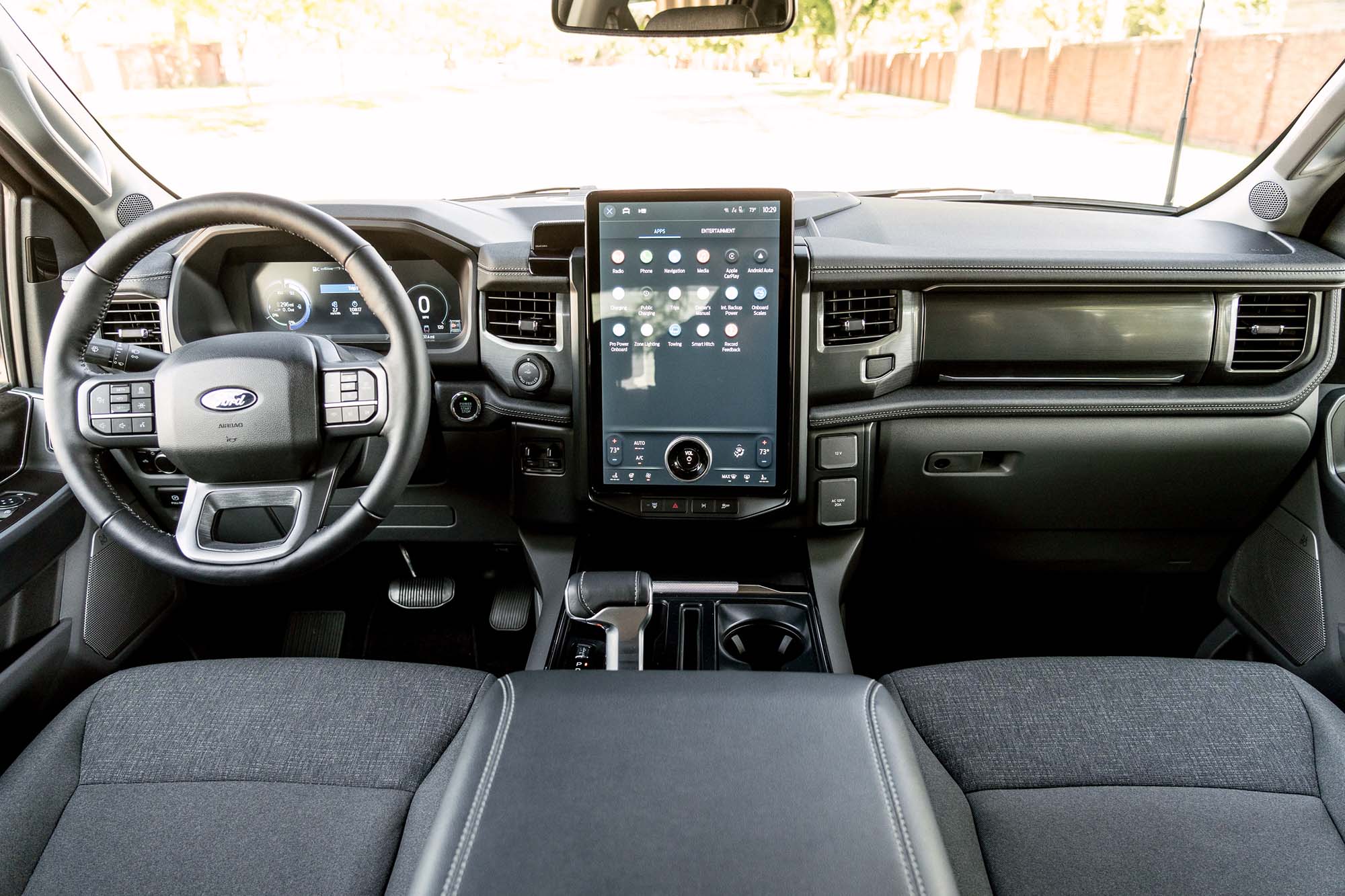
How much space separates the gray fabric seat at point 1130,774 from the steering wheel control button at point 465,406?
120 centimetres

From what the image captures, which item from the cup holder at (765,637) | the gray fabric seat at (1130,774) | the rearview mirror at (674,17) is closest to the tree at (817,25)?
the rearview mirror at (674,17)

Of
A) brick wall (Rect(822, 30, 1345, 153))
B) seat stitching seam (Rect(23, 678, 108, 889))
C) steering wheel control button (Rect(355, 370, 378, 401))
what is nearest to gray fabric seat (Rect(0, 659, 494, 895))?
seat stitching seam (Rect(23, 678, 108, 889))

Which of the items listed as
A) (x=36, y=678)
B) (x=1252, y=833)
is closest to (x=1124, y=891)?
(x=1252, y=833)

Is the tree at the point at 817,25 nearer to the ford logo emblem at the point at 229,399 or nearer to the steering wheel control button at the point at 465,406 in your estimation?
the steering wheel control button at the point at 465,406

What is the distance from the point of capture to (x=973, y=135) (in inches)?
273

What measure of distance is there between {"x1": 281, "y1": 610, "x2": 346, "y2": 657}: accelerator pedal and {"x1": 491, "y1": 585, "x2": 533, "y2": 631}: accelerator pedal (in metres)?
0.47

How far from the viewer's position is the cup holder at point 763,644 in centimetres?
191

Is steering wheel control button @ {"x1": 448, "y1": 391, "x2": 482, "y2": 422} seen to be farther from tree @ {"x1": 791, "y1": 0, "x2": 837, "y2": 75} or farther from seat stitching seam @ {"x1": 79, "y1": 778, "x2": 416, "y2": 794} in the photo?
tree @ {"x1": 791, "y1": 0, "x2": 837, "y2": 75}

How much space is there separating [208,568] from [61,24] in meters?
2.03

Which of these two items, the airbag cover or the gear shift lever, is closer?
the airbag cover

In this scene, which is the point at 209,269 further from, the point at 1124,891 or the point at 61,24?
the point at 1124,891

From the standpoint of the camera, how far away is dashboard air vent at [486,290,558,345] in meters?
2.09

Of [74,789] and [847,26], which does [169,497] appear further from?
[847,26]

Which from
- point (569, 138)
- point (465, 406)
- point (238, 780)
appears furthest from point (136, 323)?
point (569, 138)
